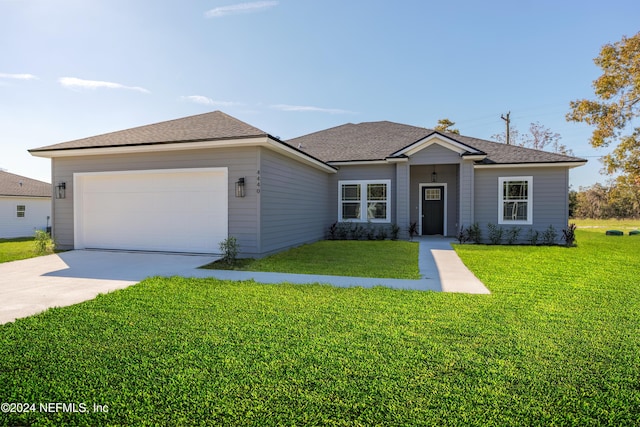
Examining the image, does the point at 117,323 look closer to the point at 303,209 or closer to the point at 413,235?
the point at 303,209

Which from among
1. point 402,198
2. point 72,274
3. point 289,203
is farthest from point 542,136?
point 72,274

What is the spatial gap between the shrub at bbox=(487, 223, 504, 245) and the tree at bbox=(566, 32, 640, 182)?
10467mm

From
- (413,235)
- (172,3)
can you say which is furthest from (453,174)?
(172,3)

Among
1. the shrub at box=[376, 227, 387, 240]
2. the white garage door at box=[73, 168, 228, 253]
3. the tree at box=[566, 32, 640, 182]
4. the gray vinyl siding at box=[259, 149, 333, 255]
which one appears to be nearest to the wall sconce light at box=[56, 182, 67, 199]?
the white garage door at box=[73, 168, 228, 253]

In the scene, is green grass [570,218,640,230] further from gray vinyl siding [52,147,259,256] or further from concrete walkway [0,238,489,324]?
gray vinyl siding [52,147,259,256]

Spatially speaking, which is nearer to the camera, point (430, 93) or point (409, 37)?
point (409, 37)

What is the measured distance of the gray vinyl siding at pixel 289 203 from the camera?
884cm

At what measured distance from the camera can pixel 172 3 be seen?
982 cm

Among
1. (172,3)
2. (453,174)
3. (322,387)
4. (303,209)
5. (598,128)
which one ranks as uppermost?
(172,3)

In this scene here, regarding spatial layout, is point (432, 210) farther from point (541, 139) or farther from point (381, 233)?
point (541, 139)

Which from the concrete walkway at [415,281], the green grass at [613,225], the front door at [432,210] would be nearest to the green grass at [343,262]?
the concrete walkway at [415,281]

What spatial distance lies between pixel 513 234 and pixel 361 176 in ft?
19.6

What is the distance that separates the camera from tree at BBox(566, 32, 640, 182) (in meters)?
17.2

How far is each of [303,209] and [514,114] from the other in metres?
22.9
